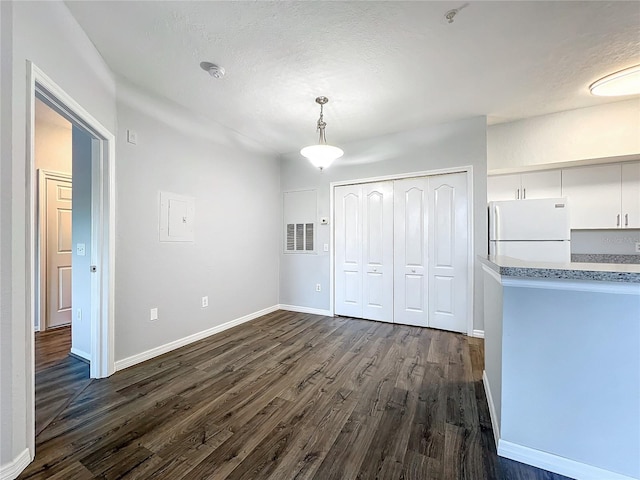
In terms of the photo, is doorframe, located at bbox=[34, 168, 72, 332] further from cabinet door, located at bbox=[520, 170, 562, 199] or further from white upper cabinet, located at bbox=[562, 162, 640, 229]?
white upper cabinet, located at bbox=[562, 162, 640, 229]

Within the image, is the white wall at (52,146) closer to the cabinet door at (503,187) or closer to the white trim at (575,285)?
the white trim at (575,285)

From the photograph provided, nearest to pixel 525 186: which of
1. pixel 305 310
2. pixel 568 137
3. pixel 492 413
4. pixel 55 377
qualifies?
pixel 568 137

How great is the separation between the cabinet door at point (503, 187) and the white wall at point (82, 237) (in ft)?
15.6

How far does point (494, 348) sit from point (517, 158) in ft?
9.06

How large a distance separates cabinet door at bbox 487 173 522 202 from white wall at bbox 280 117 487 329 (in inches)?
16.1

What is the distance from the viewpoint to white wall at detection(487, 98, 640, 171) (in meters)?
2.96

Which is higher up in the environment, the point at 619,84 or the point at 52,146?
the point at 619,84

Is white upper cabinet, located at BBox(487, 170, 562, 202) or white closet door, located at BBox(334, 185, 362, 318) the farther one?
white closet door, located at BBox(334, 185, 362, 318)

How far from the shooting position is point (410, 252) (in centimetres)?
385

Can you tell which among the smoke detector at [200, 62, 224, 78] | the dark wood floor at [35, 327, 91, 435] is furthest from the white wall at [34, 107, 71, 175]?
the smoke detector at [200, 62, 224, 78]

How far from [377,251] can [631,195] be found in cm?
292

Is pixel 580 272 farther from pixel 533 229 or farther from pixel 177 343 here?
pixel 177 343

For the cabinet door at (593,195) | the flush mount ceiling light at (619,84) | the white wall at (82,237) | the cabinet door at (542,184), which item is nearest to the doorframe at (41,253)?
the white wall at (82,237)

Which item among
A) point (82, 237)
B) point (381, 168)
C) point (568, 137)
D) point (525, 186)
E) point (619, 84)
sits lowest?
point (82, 237)
